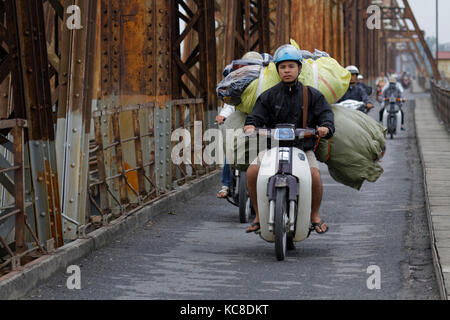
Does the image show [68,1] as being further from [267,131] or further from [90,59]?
[267,131]

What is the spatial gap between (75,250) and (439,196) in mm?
4874

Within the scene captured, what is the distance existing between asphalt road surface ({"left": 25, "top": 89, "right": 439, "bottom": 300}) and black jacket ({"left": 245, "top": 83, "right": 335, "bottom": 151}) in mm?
1050

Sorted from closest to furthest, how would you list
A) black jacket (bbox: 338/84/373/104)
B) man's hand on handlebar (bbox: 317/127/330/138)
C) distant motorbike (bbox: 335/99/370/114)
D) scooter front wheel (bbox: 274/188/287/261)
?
scooter front wheel (bbox: 274/188/287/261) → man's hand on handlebar (bbox: 317/127/330/138) → distant motorbike (bbox: 335/99/370/114) → black jacket (bbox: 338/84/373/104)

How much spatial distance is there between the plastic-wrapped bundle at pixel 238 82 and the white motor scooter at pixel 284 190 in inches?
28.3

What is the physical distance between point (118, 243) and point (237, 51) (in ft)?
32.5

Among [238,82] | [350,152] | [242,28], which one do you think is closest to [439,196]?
[350,152]

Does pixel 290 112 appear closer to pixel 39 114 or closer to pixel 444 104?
pixel 39 114

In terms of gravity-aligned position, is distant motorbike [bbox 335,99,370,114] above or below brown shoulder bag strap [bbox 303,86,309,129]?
below

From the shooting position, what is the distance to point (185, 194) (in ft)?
40.8

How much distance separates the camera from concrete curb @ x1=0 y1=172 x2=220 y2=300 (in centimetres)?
638

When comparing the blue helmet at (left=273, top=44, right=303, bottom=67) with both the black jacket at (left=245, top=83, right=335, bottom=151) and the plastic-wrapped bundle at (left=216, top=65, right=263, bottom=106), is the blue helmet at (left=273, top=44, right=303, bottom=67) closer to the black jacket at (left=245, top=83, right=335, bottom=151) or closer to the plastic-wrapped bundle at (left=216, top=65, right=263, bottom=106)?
the black jacket at (left=245, top=83, right=335, bottom=151)

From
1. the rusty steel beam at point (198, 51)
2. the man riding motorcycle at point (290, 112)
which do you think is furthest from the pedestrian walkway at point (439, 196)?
the rusty steel beam at point (198, 51)

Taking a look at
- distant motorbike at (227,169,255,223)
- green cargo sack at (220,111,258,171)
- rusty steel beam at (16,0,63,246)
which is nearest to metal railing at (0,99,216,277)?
rusty steel beam at (16,0,63,246)
